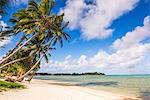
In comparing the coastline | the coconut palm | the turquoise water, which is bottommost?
the coastline

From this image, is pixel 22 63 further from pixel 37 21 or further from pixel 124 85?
pixel 124 85

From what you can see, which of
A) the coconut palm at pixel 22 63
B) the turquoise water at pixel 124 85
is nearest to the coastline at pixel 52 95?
the turquoise water at pixel 124 85

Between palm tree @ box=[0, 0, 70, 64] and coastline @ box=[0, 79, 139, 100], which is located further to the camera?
palm tree @ box=[0, 0, 70, 64]

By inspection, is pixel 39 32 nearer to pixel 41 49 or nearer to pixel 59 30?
pixel 59 30

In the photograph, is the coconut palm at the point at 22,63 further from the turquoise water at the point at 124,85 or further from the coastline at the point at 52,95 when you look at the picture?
the turquoise water at the point at 124,85

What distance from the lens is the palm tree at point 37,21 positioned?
90.8 feet

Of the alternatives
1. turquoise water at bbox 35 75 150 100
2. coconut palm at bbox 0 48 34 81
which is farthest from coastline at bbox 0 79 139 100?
coconut palm at bbox 0 48 34 81

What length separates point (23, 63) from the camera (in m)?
36.2

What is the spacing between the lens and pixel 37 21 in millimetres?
28000

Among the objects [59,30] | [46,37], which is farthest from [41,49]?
[59,30]

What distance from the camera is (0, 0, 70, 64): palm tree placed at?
27.7 metres

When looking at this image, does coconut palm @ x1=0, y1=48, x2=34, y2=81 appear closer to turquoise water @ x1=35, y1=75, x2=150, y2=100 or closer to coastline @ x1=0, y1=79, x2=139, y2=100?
coastline @ x1=0, y1=79, x2=139, y2=100

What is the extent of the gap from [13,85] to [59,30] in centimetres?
892

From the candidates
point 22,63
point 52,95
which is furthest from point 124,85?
point 52,95
